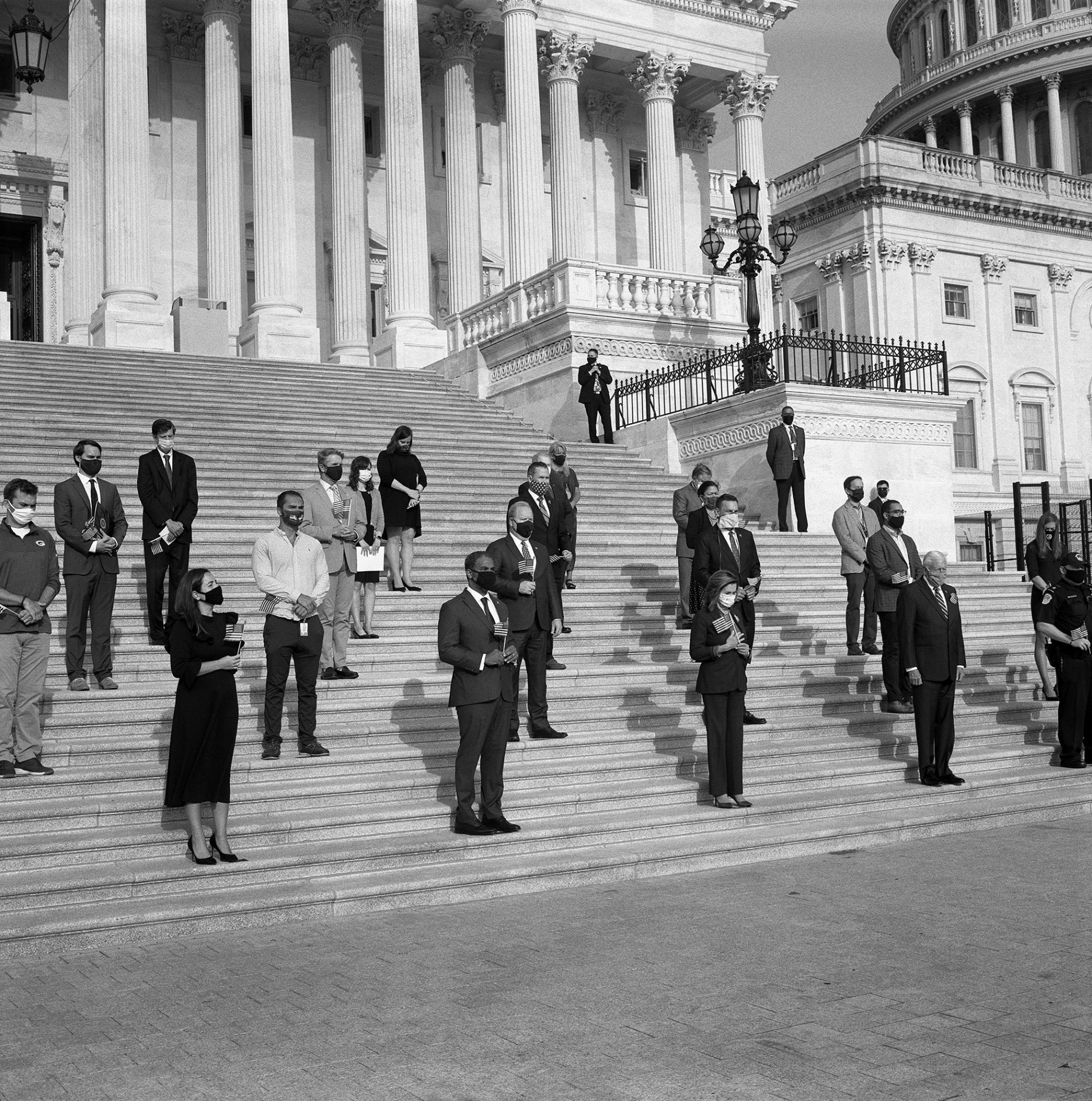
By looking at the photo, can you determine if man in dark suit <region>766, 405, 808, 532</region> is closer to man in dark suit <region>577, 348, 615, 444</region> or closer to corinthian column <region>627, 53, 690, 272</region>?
→ man in dark suit <region>577, 348, 615, 444</region>

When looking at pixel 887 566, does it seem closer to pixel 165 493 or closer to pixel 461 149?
pixel 165 493

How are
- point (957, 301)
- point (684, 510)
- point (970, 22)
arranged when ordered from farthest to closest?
1. point (970, 22)
2. point (957, 301)
3. point (684, 510)

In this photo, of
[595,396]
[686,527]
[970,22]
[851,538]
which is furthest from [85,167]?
[970,22]

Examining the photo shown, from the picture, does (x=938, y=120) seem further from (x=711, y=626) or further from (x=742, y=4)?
(x=711, y=626)

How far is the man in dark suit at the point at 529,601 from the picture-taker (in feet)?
36.4

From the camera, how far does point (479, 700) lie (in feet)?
30.9

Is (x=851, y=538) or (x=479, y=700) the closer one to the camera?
(x=479, y=700)

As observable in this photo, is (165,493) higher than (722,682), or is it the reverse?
(165,493)

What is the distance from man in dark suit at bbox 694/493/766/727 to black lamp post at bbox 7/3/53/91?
49.6 ft

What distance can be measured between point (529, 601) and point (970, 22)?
74698 millimetres

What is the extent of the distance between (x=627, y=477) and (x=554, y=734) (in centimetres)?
1023

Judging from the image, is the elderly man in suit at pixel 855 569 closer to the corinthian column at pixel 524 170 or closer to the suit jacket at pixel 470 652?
the suit jacket at pixel 470 652

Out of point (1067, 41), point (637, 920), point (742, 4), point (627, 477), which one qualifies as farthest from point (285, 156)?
point (1067, 41)

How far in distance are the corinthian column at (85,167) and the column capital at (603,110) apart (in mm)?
14768
